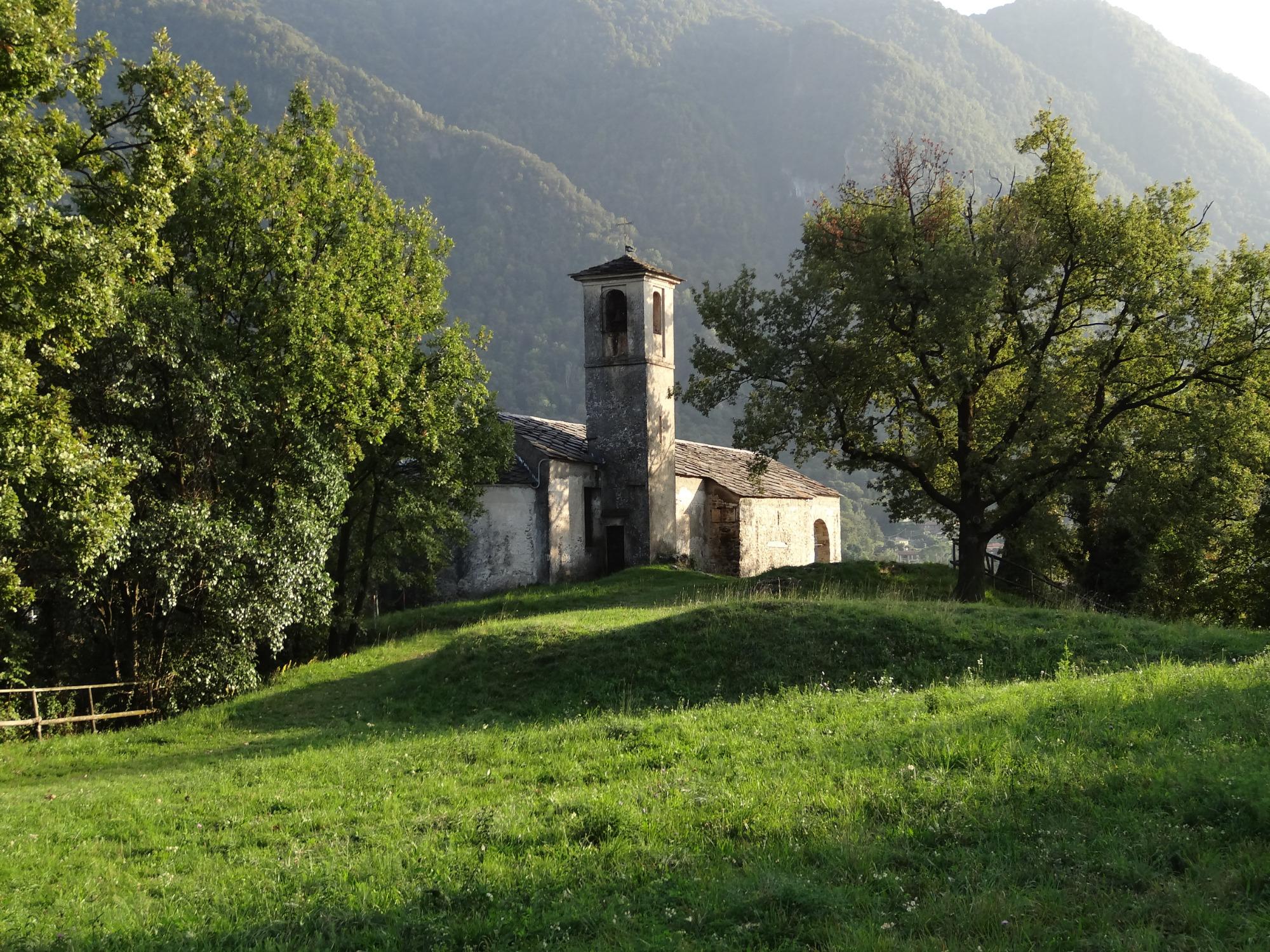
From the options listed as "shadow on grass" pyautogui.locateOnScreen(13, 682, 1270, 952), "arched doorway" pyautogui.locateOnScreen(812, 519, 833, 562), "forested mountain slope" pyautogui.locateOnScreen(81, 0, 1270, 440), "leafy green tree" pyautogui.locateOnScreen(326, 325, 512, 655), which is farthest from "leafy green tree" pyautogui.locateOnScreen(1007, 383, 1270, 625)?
"forested mountain slope" pyautogui.locateOnScreen(81, 0, 1270, 440)

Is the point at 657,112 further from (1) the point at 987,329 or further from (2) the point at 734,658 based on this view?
(2) the point at 734,658

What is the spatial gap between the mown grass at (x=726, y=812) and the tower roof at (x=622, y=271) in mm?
21693

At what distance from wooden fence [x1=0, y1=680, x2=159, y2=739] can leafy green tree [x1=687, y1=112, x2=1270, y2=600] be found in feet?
49.9

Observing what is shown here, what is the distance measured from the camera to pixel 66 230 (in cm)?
1161

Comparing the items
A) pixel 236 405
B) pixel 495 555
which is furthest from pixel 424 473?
pixel 236 405

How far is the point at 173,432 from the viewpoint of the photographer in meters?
18.5

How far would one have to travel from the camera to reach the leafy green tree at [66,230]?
11.1 meters

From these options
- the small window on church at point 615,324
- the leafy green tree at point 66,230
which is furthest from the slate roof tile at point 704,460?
the leafy green tree at point 66,230

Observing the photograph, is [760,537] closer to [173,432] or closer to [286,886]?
[173,432]

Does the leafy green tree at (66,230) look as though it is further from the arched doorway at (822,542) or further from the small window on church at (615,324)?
the arched doorway at (822,542)

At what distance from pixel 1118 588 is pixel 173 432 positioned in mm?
25847

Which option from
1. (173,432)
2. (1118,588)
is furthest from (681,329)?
(173,432)

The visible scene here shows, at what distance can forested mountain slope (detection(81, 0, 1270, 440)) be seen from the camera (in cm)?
10519

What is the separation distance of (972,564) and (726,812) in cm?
1950
